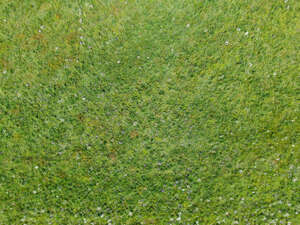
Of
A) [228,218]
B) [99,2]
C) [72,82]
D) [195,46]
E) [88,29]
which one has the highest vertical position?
[99,2]

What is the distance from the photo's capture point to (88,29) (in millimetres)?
5719

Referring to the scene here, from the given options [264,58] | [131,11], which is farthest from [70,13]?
[264,58]

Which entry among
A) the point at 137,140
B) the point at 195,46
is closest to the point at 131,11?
the point at 195,46

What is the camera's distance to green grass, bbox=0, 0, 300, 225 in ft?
18.0

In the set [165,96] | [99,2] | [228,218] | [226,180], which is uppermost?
[99,2]

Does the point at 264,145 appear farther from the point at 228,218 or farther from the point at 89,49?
the point at 89,49

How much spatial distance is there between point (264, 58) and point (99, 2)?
4335mm

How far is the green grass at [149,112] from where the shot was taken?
550 cm

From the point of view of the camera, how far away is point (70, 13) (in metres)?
5.72

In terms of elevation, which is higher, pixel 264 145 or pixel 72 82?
pixel 72 82

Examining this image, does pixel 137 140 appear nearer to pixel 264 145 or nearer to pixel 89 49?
pixel 89 49

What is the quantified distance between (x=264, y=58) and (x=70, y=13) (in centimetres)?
496

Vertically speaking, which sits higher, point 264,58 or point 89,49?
point 89,49

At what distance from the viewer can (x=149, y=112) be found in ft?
18.5
